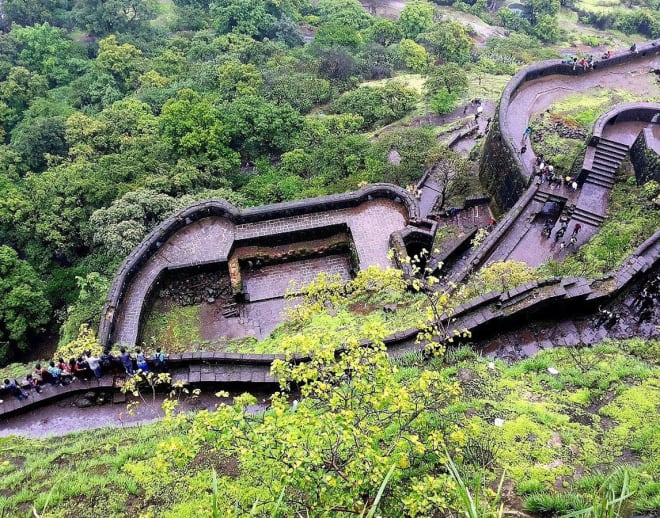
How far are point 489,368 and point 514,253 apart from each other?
9493mm

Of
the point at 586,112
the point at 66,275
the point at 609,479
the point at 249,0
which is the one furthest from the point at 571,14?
the point at 609,479

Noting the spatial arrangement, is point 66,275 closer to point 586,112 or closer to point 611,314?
point 611,314

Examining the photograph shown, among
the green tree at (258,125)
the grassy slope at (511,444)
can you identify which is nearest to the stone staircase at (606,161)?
the grassy slope at (511,444)

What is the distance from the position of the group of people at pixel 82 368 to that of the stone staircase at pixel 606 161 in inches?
833

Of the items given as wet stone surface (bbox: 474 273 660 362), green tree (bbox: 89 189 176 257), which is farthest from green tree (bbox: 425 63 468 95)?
wet stone surface (bbox: 474 273 660 362)

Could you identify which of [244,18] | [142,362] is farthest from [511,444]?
[244,18]

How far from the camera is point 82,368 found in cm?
1600

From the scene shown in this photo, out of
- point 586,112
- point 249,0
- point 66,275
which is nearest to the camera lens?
point 586,112

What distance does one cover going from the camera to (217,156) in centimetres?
3416

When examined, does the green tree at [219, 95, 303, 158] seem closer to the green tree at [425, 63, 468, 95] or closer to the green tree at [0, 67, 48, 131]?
the green tree at [425, 63, 468, 95]

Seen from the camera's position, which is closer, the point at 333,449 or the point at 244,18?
the point at 333,449

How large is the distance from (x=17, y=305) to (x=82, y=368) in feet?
51.7

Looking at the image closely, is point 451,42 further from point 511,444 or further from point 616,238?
point 511,444

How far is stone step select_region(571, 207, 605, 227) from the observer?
2255cm
